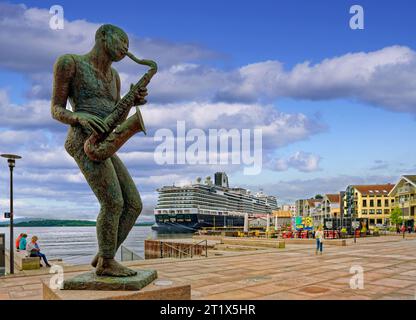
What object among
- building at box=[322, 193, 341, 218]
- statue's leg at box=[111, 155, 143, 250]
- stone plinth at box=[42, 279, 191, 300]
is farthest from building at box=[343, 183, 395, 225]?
statue's leg at box=[111, 155, 143, 250]

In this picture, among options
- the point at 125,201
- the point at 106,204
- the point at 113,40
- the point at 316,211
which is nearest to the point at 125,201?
the point at 125,201

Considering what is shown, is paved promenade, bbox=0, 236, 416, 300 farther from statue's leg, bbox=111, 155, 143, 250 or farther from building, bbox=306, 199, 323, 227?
building, bbox=306, 199, 323, 227

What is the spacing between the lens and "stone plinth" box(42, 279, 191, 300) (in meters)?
A: 3.98

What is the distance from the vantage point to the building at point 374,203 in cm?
8706

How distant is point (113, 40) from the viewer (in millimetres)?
4477

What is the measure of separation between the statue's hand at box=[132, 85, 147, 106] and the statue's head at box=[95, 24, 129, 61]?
0.50 meters

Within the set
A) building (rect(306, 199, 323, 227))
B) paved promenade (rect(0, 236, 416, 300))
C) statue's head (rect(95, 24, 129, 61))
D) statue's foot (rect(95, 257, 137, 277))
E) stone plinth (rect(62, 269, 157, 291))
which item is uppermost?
statue's head (rect(95, 24, 129, 61))

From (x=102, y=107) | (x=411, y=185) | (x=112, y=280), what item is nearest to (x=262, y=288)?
(x=112, y=280)

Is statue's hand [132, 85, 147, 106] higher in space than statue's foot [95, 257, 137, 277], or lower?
higher

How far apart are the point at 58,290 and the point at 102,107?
206cm

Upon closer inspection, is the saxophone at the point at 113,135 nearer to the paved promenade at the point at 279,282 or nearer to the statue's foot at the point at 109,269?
the statue's foot at the point at 109,269

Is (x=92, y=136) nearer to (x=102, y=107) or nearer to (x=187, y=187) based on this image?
(x=102, y=107)

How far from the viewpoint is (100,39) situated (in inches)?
179

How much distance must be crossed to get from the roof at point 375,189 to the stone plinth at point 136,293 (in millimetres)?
92629
